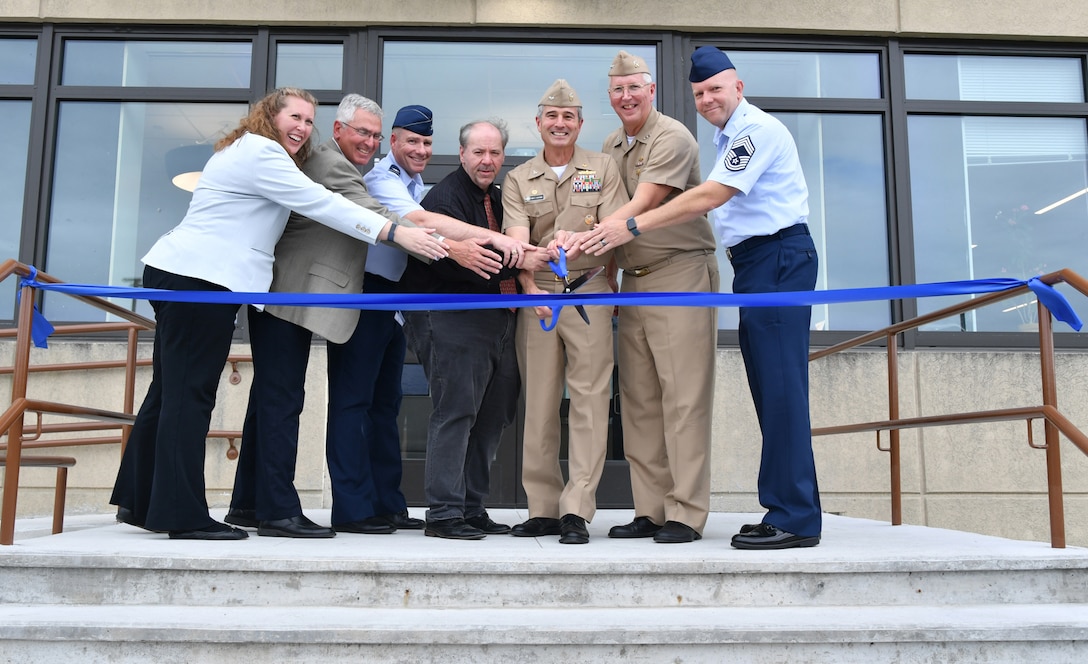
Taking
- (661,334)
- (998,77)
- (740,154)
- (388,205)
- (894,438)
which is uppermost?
(998,77)

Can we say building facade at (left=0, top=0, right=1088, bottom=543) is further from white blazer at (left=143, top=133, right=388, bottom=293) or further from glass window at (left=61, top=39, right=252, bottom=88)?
white blazer at (left=143, top=133, right=388, bottom=293)

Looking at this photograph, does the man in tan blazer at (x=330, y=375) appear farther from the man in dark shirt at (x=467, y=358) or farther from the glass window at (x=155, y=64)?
the glass window at (x=155, y=64)

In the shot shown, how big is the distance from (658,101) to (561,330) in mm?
2919

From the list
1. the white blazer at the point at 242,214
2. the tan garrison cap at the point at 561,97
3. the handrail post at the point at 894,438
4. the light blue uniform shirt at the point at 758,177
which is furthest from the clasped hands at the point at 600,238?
the handrail post at the point at 894,438

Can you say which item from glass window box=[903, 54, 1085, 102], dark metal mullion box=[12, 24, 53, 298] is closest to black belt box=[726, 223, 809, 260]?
glass window box=[903, 54, 1085, 102]

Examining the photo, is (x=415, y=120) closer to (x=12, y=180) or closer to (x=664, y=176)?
(x=664, y=176)

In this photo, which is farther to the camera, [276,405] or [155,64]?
[155,64]

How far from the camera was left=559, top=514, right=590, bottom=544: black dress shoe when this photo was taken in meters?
3.38

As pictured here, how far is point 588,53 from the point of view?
6.16 metres

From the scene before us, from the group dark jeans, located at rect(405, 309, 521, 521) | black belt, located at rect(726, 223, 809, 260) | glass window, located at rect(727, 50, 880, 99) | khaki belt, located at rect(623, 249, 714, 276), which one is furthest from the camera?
glass window, located at rect(727, 50, 880, 99)

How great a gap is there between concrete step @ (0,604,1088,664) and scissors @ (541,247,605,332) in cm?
126

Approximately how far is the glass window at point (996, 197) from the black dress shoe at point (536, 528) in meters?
3.50

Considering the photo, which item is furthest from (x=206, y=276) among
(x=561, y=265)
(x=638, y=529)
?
(x=638, y=529)

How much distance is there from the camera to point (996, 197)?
6.20m
